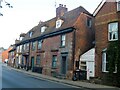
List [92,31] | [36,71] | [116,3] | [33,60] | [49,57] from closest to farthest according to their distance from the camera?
[116,3]
[92,31]
[49,57]
[36,71]
[33,60]

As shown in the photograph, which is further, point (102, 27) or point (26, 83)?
point (102, 27)

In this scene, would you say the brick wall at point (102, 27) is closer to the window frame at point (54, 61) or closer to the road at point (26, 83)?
the road at point (26, 83)

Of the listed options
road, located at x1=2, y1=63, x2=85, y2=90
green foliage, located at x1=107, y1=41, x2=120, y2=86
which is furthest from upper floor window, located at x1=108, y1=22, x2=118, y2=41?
road, located at x1=2, y1=63, x2=85, y2=90

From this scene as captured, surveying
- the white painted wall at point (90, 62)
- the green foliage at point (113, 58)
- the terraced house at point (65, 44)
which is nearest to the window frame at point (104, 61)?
the green foliage at point (113, 58)

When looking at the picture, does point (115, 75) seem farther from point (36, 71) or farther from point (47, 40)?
point (36, 71)

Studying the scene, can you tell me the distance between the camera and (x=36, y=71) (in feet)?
120

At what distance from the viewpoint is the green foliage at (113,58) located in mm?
20344

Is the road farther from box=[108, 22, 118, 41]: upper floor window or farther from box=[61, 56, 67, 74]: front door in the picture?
box=[108, 22, 118, 41]: upper floor window

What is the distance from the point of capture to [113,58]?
67.7ft

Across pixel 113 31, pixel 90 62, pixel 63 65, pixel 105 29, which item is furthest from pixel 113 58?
pixel 63 65

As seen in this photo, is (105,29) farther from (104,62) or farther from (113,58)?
(113,58)

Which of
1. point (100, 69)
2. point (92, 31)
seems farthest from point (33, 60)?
point (100, 69)

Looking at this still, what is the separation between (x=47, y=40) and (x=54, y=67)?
5.01 meters

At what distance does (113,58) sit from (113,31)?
9.76ft
